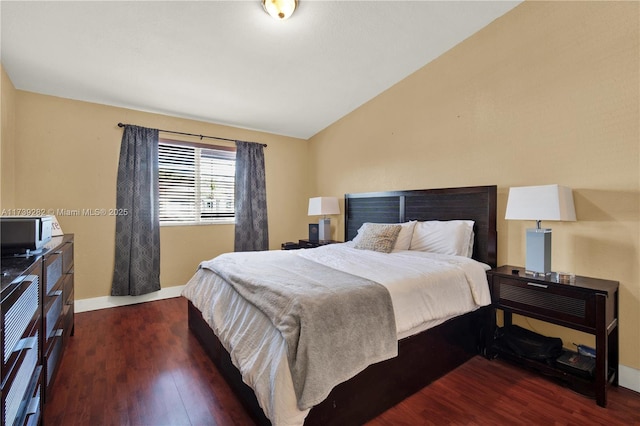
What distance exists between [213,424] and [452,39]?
3.56m

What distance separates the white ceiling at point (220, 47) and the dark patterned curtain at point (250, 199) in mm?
957

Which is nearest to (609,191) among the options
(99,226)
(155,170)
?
(155,170)

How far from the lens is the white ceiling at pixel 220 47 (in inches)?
83.8

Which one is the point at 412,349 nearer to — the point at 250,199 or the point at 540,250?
the point at 540,250

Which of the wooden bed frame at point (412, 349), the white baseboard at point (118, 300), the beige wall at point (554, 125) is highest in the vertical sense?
the beige wall at point (554, 125)

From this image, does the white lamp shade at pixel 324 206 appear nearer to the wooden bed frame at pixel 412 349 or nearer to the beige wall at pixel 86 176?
A: the wooden bed frame at pixel 412 349

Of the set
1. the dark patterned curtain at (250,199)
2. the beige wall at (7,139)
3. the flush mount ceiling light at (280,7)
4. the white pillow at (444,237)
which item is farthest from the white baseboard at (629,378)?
the beige wall at (7,139)

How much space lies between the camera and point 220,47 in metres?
2.52

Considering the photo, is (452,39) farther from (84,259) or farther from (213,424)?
(84,259)

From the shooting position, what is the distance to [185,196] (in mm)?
4043

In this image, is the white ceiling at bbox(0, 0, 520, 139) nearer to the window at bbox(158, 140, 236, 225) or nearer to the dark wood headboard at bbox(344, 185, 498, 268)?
the window at bbox(158, 140, 236, 225)

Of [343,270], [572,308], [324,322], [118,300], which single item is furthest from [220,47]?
[572,308]

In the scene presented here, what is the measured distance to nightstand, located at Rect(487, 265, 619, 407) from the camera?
1.70 m

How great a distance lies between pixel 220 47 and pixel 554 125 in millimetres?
2837
